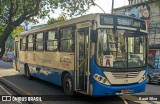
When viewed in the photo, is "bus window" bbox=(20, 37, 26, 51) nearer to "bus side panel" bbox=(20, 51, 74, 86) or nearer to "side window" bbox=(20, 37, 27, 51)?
"side window" bbox=(20, 37, 27, 51)

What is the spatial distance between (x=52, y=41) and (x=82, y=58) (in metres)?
3.15

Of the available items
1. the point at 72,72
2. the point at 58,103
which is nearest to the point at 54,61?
the point at 72,72

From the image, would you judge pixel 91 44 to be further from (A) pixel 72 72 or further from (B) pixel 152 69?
(B) pixel 152 69

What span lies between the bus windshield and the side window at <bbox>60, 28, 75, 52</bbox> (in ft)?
5.73

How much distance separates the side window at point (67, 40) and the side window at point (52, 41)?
66 centimetres

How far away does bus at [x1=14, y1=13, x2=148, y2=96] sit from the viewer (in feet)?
31.5

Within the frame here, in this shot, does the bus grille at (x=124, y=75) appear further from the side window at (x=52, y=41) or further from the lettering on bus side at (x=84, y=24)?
the side window at (x=52, y=41)

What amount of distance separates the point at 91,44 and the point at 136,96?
348 cm

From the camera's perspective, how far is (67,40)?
38.3ft

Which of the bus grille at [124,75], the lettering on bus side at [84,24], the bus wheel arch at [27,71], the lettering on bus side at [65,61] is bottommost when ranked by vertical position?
the bus wheel arch at [27,71]

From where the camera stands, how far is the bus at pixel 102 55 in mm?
9602

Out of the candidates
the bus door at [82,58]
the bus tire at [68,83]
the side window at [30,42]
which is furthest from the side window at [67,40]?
the side window at [30,42]

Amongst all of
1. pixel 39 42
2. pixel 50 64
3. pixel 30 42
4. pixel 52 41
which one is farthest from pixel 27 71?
pixel 52 41

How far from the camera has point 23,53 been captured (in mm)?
18469
